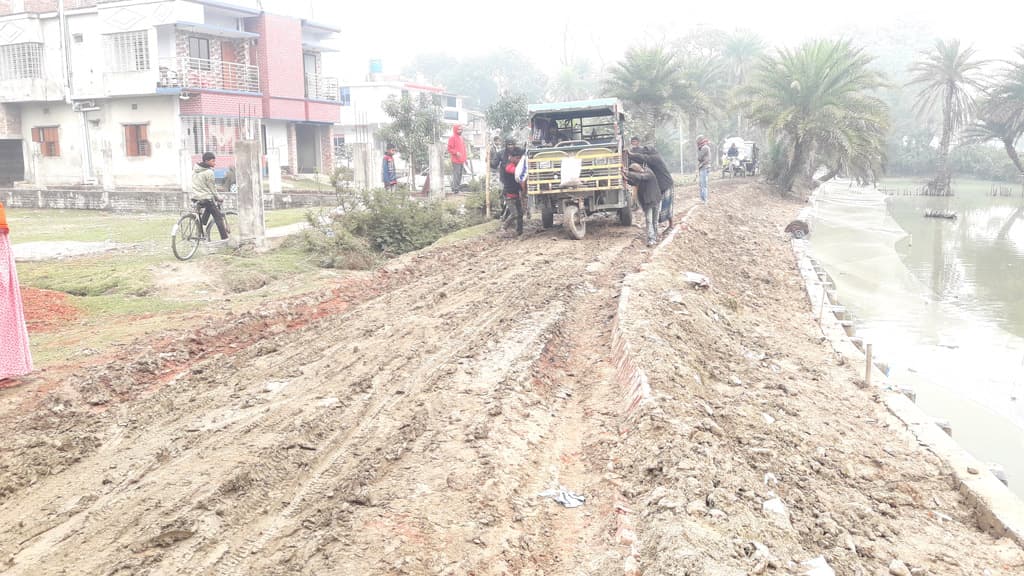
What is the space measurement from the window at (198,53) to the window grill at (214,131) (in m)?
2.16

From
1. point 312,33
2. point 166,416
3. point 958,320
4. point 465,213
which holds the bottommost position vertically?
point 958,320

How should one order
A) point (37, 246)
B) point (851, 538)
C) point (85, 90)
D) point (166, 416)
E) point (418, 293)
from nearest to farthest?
point (851, 538) < point (166, 416) < point (418, 293) < point (37, 246) < point (85, 90)

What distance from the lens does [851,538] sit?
5066 millimetres

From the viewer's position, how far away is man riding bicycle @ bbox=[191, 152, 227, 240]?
13609 mm

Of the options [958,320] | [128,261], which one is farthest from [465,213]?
[958,320]

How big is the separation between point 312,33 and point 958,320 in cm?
3318

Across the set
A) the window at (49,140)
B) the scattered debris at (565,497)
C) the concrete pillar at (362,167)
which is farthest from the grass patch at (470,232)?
the window at (49,140)

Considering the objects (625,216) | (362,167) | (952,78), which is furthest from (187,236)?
(952,78)

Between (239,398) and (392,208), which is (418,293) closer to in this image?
(239,398)

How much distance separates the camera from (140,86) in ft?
106

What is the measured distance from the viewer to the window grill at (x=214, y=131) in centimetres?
3319

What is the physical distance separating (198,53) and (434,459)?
33.4 meters

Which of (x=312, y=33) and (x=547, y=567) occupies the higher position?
(x=312, y=33)

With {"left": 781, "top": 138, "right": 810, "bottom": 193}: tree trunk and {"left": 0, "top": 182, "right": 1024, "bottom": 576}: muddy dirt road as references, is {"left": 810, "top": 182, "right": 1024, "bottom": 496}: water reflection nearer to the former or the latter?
{"left": 781, "top": 138, "right": 810, "bottom": 193}: tree trunk
